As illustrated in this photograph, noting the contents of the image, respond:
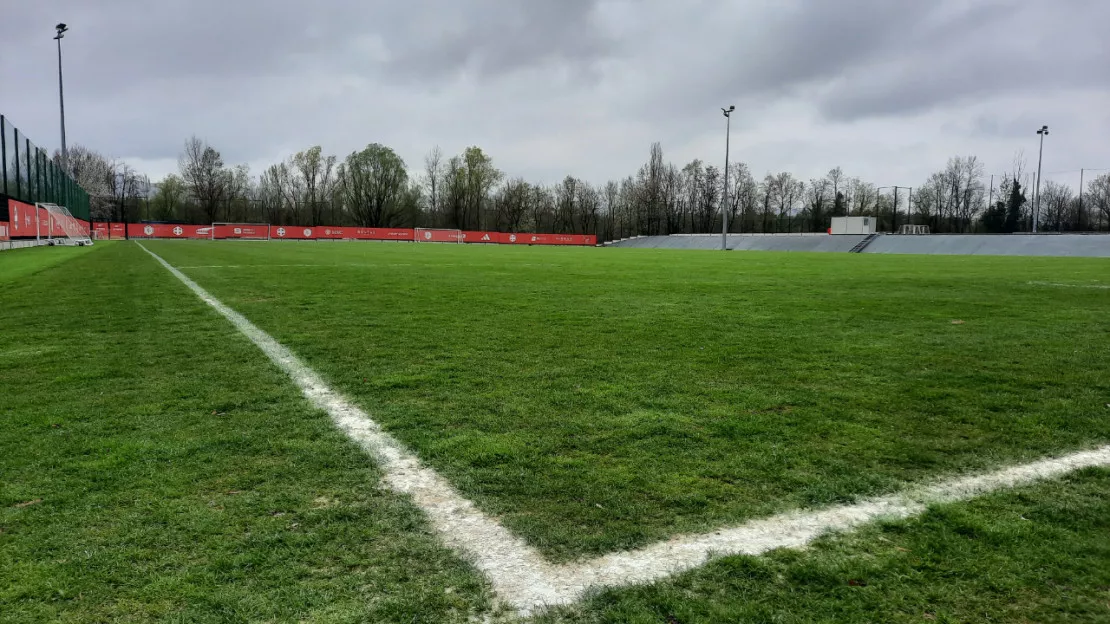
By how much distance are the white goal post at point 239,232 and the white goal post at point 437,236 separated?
1566cm

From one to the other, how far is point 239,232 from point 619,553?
244ft

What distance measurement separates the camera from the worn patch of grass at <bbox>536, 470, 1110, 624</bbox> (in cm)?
175

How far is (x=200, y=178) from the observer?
81.0 meters

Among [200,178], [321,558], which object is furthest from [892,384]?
[200,178]

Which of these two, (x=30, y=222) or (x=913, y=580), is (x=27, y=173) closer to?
(x=30, y=222)

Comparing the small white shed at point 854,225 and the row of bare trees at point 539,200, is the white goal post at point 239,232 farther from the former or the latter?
the small white shed at point 854,225

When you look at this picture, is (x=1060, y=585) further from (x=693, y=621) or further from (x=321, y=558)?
(x=321, y=558)

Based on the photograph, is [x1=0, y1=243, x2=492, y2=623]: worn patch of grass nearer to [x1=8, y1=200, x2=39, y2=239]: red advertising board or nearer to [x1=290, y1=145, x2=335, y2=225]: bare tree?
[x1=8, y1=200, x2=39, y2=239]: red advertising board

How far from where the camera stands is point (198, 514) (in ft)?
7.65

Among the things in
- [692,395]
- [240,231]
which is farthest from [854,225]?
[240,231]

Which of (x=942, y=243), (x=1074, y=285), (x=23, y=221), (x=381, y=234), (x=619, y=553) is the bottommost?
(x=619, y=553)

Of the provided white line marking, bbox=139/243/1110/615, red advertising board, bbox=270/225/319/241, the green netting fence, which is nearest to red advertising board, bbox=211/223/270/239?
red advertising board, bbox=270/225/319/241

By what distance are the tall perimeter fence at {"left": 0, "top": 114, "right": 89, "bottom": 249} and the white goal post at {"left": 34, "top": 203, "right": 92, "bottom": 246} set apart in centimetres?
17

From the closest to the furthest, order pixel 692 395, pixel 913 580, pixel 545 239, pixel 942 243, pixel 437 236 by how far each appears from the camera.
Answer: pixel 913 580, pixel 692 395, pixel 942 243, pixel 437 236, pixel 545 239
